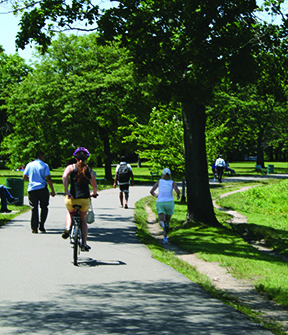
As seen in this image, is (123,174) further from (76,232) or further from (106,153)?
(106,153)

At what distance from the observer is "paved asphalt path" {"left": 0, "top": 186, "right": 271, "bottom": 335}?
5406 millimetres

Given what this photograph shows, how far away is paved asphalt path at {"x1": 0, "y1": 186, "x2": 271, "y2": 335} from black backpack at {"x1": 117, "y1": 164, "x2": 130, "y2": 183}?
24.5 ft

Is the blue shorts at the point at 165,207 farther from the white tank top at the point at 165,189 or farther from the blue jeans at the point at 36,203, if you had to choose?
the blue jeans at the point at 36,203

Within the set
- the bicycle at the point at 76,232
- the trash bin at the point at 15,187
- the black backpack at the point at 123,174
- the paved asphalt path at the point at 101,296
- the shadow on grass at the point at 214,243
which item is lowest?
the shadow on grass at the point at 214,243

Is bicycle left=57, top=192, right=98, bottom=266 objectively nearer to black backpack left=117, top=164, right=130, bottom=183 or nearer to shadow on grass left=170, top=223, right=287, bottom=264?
shadow on grass left=170, top=223, right=287, bottom=264

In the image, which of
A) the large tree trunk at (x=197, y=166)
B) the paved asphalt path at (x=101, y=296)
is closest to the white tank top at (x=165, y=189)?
the paved asphalt path at (x=101, y=296)

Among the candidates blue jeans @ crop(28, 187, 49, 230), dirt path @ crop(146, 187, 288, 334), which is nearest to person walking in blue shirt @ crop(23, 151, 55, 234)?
blue jeans @ crop(28, 187, 49, 230)

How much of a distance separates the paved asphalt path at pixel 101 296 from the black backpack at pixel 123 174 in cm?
747

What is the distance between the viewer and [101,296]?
668 centimetres

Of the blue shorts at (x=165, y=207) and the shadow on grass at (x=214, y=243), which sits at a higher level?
the blue shorts at (x=165, y=207)

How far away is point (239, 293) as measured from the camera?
764 cm

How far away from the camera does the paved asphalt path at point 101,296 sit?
5.41 meters

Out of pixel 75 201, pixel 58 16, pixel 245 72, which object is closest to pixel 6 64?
pixel 58 16

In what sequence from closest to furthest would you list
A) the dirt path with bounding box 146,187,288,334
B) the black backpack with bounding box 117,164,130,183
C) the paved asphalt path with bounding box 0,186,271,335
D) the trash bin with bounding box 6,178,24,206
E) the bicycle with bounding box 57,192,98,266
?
the paved asphalt path with bounding box 0,186,271,335 < the dirt path with bounding box 146,187,288,334 < the bicycle with bounding box 57,192,98,266 < the trash bin with bounding box 6,178,24,206 < the black backpack with bounding box 117,164,130,183
